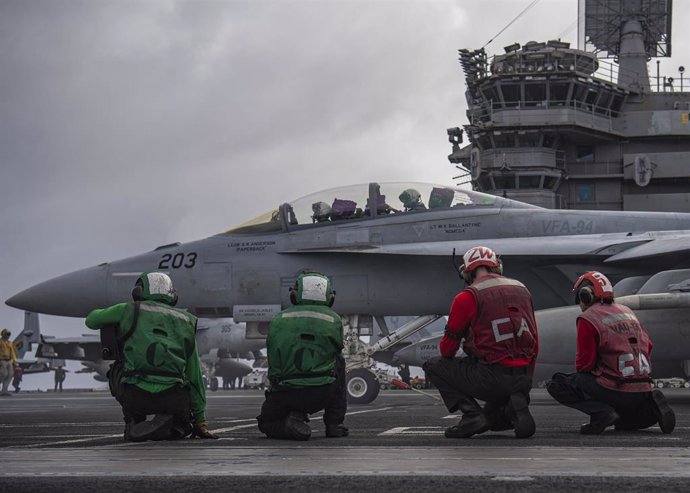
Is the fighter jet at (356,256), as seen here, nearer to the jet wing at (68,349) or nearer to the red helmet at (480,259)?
the red helmet at (480,259)

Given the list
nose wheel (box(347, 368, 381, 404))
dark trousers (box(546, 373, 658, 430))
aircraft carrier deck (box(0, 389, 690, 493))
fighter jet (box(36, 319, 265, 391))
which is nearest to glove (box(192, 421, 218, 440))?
aircraft carrier deck (box(0, 389, 690, 493))

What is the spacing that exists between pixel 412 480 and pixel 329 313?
3629 millimetres

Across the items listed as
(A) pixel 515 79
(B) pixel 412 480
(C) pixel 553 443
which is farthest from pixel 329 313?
(A) pixel 515 79

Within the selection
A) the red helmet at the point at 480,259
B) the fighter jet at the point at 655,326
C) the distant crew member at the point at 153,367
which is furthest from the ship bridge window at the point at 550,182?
the distant crew member at the point at 153,367

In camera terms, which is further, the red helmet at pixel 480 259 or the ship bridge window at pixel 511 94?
the ship bridge window at pixel 511 94

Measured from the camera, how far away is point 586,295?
8586 mm

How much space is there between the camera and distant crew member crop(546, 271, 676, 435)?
27.1ft

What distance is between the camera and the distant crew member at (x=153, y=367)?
7.56m

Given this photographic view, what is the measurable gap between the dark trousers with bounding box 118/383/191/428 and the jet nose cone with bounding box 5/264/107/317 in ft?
30.0

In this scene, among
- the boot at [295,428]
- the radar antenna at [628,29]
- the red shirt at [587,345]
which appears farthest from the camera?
the radar antenna at [628,29]

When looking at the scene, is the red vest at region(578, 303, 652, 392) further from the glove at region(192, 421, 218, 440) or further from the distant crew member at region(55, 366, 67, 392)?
the distant crew member at region(55, 366, 67, 392)

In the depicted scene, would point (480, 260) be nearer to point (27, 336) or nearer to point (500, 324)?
point (500, 324)

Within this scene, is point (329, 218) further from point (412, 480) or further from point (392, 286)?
point (412, 480)

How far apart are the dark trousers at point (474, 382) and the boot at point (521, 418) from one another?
4.0 inches
